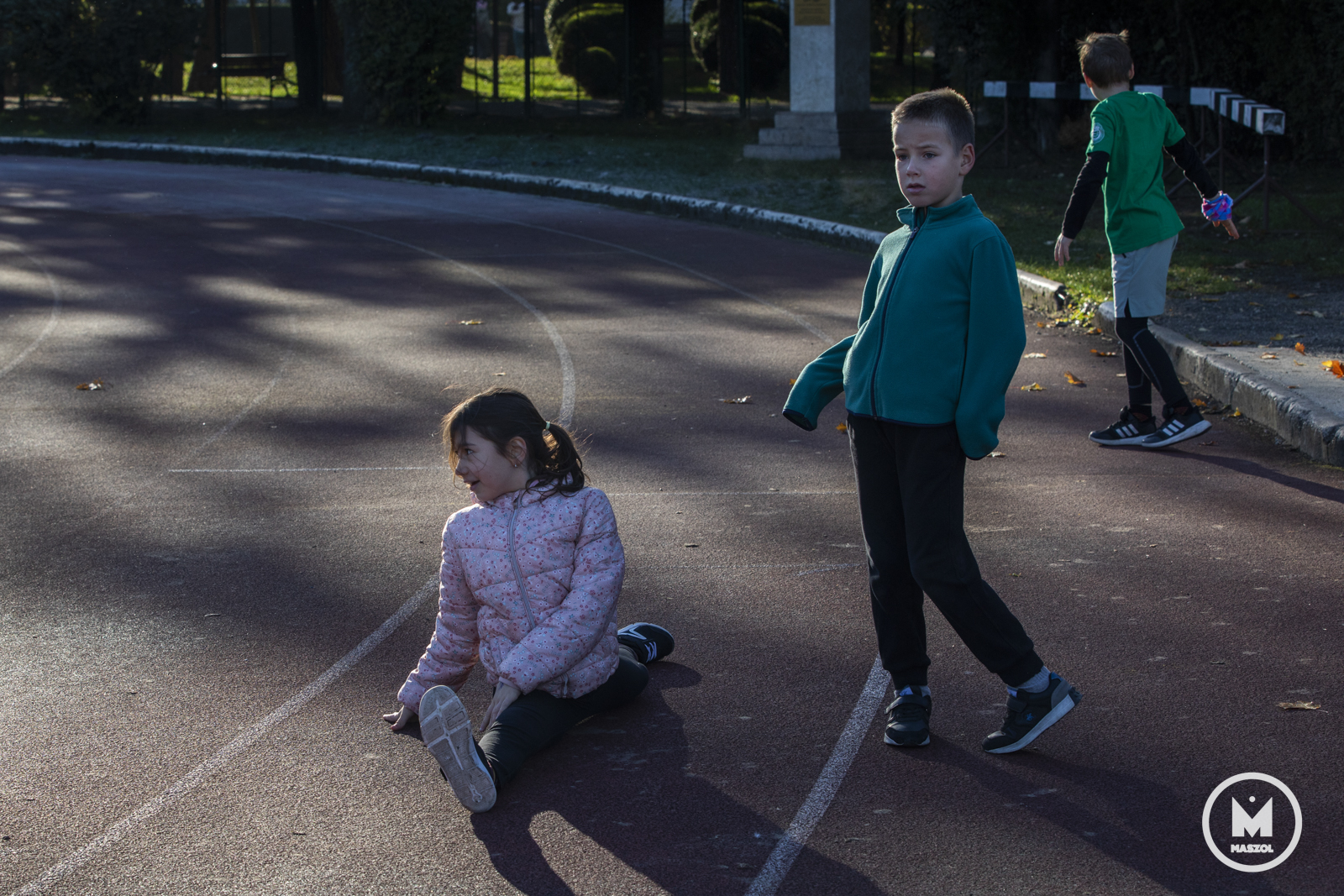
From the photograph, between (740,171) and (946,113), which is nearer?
(946,113)

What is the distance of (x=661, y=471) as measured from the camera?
22.8 ft

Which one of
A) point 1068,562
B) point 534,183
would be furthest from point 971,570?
point 534,183

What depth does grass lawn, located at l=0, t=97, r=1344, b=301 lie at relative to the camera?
39.6 feet

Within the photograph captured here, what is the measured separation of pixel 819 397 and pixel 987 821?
3.95 ft

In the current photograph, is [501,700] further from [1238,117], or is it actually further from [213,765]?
[1238,117]

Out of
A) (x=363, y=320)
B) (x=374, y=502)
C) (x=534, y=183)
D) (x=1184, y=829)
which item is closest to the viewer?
(x=1184, y=829)

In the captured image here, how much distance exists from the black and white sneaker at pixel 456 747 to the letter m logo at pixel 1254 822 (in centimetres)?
185

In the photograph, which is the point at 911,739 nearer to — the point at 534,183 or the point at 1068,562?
the point at 1068,562

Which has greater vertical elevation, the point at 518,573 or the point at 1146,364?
the point at 1146,364

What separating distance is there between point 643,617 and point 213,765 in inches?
63.9

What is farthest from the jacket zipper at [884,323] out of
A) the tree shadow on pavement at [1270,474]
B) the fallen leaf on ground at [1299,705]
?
the tree shadow on pavement at [1270,474]

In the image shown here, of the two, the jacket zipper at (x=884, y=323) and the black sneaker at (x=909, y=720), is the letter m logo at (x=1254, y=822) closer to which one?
the black sneaker at (x=909, y=720)

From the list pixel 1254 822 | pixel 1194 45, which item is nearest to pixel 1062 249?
pixel 1254 822

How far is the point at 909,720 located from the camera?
3.95 m
